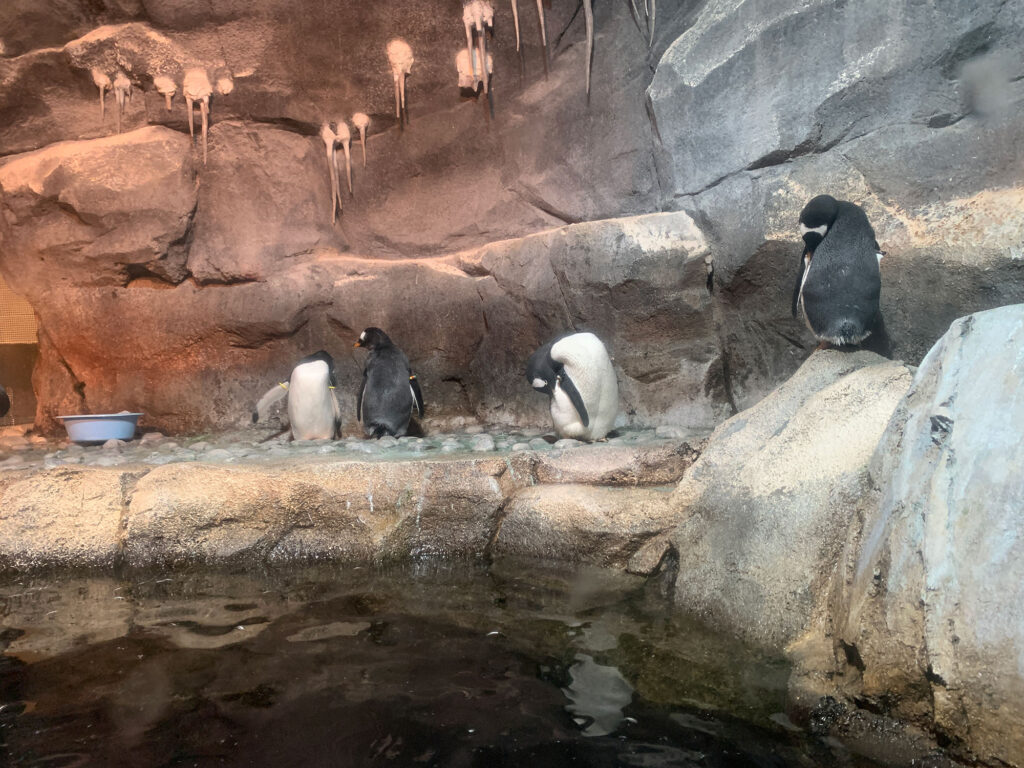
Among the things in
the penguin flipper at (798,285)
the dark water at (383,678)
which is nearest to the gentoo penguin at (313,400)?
the dark water at (383,678)

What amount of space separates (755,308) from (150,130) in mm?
6003

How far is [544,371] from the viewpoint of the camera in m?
5.62

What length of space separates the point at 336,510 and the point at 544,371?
2.05 metres

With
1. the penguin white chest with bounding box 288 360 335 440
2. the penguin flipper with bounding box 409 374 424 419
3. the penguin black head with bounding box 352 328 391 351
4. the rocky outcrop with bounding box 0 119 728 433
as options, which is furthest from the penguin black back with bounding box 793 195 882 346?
the penguin white chest with bounding box 288 360 335 440

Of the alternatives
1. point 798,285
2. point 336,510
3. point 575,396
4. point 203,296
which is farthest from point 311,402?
point 798,285

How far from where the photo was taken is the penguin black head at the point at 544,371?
220 inches

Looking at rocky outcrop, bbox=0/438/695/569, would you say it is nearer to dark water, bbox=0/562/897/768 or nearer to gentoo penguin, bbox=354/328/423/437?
dark water, bbox=0/562/897/768

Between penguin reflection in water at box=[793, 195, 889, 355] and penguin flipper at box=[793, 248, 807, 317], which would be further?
penguin flipper at box=[793, 248, 807, 317]

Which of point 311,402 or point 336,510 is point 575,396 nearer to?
point 336,510

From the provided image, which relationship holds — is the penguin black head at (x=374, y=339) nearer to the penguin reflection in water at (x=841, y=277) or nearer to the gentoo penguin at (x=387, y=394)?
the gentoo penguin at (x=387, y=394)

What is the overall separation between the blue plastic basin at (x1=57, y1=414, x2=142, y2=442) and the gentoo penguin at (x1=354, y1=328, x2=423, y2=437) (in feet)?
6.31

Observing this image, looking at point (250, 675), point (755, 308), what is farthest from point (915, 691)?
point (755, 308)

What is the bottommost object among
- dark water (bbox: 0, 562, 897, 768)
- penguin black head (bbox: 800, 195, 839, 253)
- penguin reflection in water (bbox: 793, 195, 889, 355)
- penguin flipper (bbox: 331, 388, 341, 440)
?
dark water (bbox: 0, 562, 897, 768)

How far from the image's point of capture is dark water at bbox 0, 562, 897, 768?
2.12 meters
